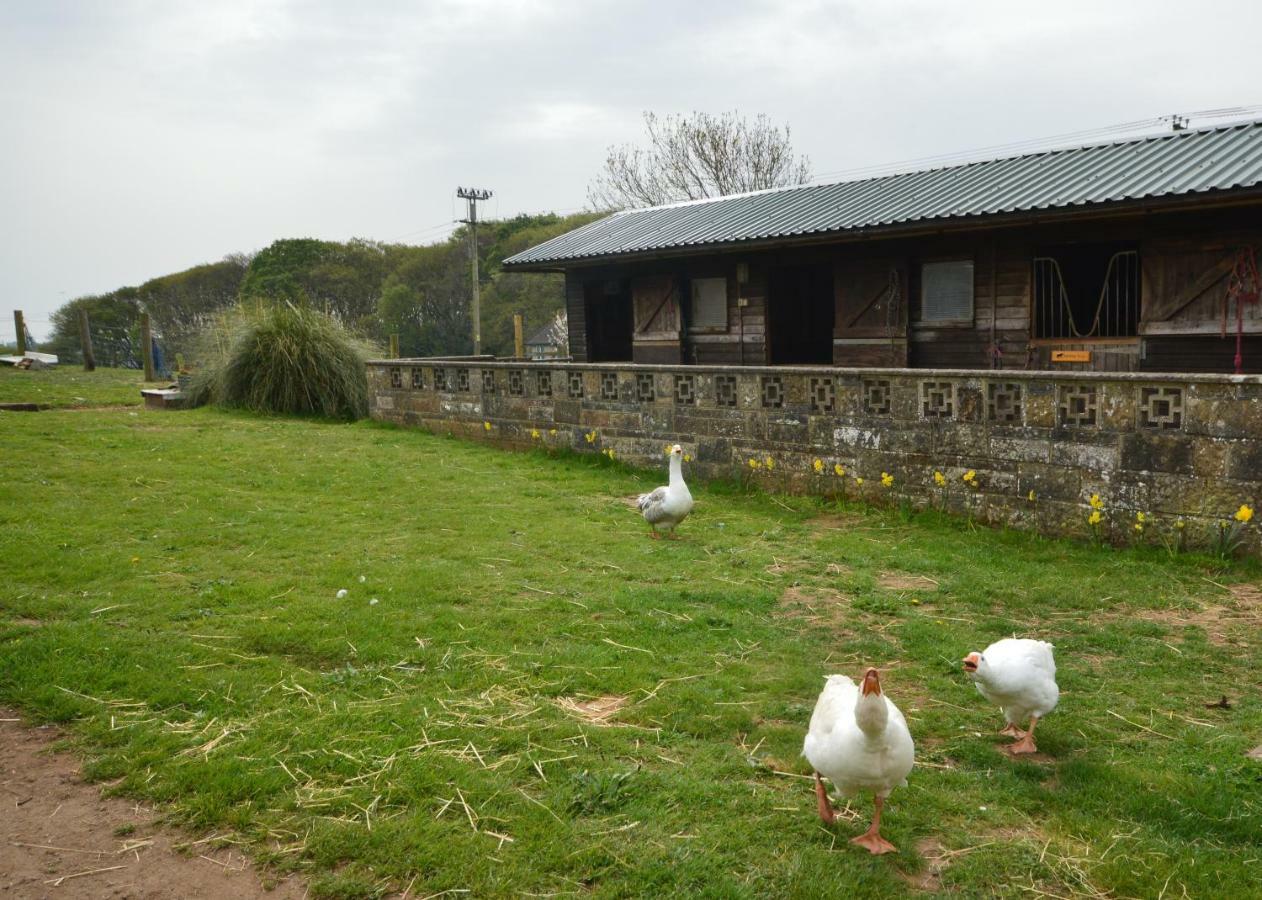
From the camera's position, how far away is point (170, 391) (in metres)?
19.5

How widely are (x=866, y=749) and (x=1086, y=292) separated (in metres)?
11.9

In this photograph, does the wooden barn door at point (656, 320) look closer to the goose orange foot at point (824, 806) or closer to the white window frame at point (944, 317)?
the white window frame at point (944, 317)

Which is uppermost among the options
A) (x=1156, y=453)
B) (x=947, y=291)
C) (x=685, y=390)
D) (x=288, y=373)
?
(x=947, y=291)

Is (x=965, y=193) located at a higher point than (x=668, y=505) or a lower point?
higher

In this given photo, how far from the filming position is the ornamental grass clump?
59.9ft

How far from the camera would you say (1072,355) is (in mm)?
12961

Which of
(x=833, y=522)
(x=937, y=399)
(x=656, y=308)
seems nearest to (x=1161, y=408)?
(x=937, y=399)

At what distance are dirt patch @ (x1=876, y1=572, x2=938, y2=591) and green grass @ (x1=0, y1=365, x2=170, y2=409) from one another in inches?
649

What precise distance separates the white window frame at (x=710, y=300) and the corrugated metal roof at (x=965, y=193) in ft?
3.42

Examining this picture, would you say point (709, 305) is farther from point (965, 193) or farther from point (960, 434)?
point (960, 434)

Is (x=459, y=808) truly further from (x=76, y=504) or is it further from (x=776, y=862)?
(x=76, y=504)

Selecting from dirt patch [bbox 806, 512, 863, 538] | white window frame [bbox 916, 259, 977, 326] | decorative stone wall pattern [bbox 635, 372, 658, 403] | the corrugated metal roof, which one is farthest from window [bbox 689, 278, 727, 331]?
dirt patch [bbox 806, 512, 863, 538]

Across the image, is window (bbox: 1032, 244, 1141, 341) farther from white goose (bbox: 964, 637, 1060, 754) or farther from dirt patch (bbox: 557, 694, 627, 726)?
dirt patch (bbox: 557, 694, 627, 726)

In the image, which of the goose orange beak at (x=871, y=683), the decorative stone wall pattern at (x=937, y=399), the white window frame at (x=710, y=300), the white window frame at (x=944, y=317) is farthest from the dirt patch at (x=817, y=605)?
the white window frame at (x=710, y=300)
